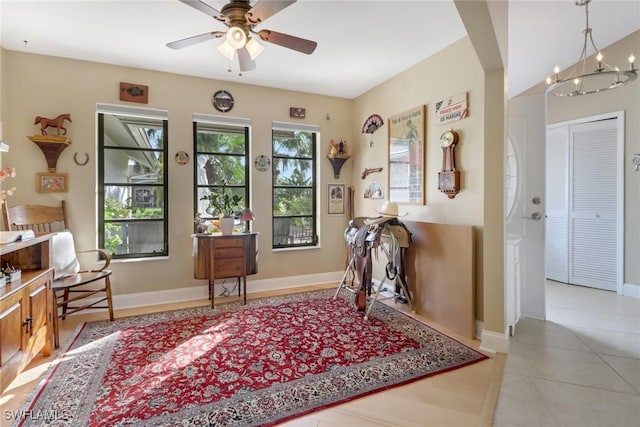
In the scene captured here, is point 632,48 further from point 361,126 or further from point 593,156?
point 361,126

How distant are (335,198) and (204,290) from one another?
221cm

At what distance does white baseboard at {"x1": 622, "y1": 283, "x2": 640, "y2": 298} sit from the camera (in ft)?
12.5

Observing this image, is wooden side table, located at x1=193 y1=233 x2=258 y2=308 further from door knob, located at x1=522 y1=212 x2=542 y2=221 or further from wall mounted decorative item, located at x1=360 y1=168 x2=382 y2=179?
door knob, located at x1=522 y1=212 x2=542 y2=221

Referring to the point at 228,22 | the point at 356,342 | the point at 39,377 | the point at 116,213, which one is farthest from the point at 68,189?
the point at 356,342

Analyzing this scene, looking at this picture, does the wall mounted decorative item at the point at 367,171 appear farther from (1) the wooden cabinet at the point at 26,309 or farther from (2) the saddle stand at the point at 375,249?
(1) the wooden cabinet at the point at 26,309

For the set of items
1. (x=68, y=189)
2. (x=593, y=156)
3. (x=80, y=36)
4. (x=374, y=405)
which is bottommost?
(x=374, y=405)

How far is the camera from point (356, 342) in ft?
8.50

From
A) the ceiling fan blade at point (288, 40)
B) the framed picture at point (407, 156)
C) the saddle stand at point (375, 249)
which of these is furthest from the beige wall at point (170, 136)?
the ceiling fan blade at point (288, 40)

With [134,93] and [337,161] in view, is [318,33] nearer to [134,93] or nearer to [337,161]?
[337,161]

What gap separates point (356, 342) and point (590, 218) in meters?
3.91

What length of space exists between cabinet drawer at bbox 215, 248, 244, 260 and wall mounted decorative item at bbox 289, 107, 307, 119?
202 centimetres

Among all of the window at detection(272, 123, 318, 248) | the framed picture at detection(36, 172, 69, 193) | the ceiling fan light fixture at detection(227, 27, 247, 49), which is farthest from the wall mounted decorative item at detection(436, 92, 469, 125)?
the framed picture at detection(36, 172, 69, 193)

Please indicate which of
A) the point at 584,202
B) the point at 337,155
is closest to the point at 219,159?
the point at 337,155

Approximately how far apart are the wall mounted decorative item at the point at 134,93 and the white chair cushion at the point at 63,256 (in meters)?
1.64
